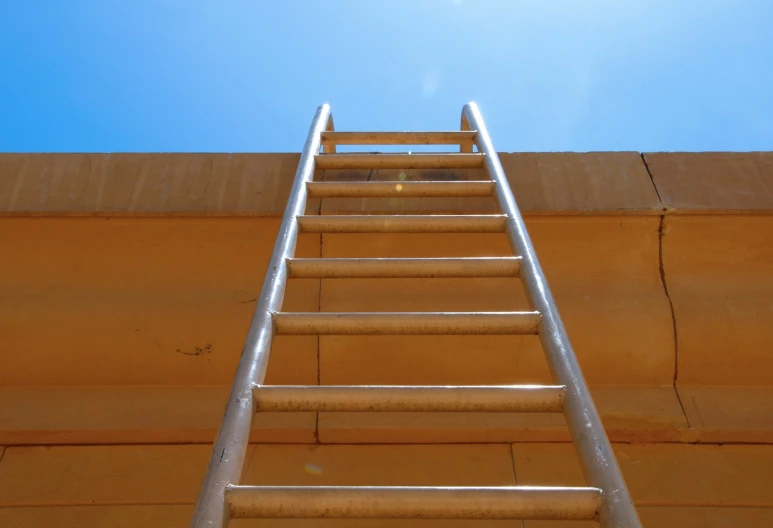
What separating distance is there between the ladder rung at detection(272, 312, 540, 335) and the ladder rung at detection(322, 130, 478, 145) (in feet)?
5.80

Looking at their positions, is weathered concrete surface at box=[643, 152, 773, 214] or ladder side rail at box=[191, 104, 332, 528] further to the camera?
weathered concrete surface at box=[643, 152, 773, 214]

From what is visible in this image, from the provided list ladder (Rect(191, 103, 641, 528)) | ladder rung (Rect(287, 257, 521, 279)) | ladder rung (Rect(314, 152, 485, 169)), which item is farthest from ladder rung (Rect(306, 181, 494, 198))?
ladder rung (Rect(287, 257, 521, 279))

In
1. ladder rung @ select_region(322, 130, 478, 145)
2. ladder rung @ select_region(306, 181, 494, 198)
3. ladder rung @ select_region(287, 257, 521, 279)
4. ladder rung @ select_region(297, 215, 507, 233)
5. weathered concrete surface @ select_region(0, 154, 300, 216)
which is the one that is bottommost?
ladder rung @ select_region(287, 257, 521, 279)

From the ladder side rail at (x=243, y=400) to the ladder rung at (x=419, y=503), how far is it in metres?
0.04

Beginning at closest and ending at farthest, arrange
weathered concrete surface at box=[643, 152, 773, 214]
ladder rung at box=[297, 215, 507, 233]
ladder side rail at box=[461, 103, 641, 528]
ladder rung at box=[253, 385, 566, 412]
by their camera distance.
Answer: ladder side rail at box=[461, 103, 641, 528]
ladder rung at box=[253, 385, 566, 412]
ladder rung at box=[297, 215, 507, 233]
weathered concrete surface at box=[643, 152, 773, 214]

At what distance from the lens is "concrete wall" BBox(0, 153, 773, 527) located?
8.55 feet

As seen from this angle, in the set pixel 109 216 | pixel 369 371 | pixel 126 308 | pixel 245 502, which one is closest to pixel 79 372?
pixel 126 308

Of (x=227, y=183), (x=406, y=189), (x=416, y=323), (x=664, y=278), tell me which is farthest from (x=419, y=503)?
(x=227, y=183)

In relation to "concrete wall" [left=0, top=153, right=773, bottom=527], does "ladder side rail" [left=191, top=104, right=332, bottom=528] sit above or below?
below

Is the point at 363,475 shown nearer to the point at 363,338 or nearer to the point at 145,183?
the point at 363,338

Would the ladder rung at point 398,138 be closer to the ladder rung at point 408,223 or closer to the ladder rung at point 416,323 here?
the ladder rung at point 408,223

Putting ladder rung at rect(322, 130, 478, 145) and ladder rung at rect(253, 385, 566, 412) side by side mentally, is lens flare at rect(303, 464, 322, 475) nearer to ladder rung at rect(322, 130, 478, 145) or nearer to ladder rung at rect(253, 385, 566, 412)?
ladder rung at rect(253, 385, 566, 412)

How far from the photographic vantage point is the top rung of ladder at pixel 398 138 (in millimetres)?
3518

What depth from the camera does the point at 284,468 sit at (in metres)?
2.63
